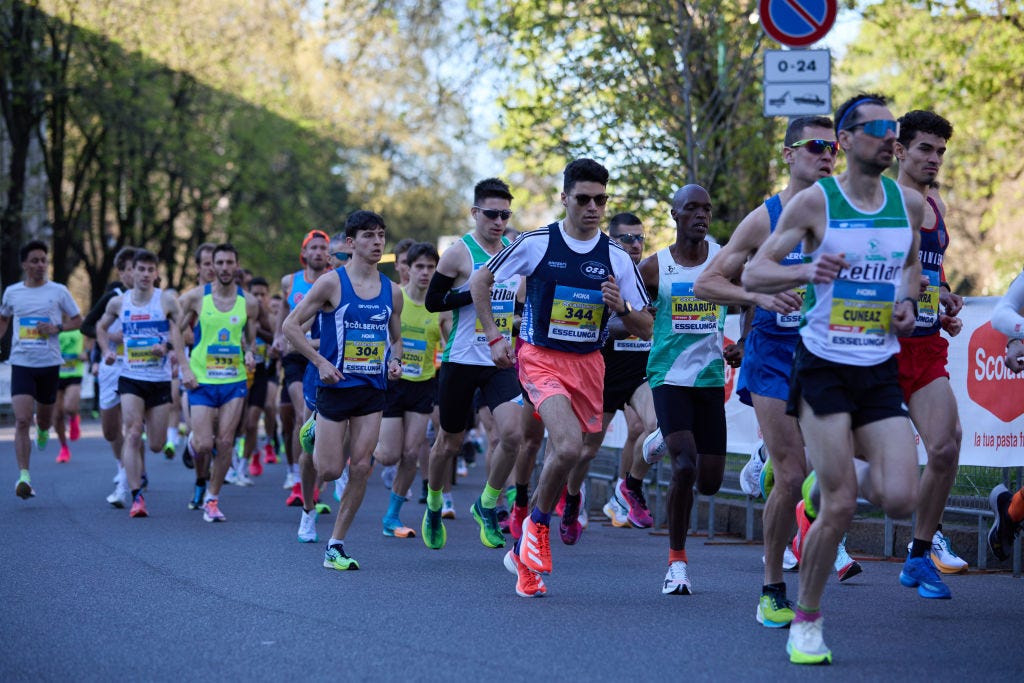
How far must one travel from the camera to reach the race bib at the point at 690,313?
875 centimetres

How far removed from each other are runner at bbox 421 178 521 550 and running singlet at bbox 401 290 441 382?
54.4 inches

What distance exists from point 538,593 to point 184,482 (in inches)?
383

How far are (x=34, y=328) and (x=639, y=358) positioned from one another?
248 inches

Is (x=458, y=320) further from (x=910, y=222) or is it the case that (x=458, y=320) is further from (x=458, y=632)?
(x=910, y=222)

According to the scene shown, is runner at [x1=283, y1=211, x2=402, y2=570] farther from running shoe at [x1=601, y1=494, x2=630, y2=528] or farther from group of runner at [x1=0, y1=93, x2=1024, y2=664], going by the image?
running shoe at [x1=601, y1=494, x2=630, y2=528]

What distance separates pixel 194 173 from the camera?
1608 inches

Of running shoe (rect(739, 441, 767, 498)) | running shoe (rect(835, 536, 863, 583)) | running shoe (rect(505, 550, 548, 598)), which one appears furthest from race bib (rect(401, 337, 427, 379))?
running shoe (rect(835, 536, 863, 583))

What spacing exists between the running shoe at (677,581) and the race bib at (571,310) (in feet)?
4.43

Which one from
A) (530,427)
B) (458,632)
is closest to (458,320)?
(530,427)

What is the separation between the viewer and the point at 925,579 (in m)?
7.80

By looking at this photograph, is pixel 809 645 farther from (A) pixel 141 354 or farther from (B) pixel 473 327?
(A) pixel 141 354

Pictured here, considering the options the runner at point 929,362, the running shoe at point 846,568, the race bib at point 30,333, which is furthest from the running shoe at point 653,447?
the race bib at point 30,333

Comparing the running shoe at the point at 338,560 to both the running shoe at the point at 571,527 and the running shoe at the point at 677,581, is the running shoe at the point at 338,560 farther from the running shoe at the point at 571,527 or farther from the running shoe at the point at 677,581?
the running shoe at the point at 677,581

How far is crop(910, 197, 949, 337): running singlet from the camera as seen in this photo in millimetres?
7691
